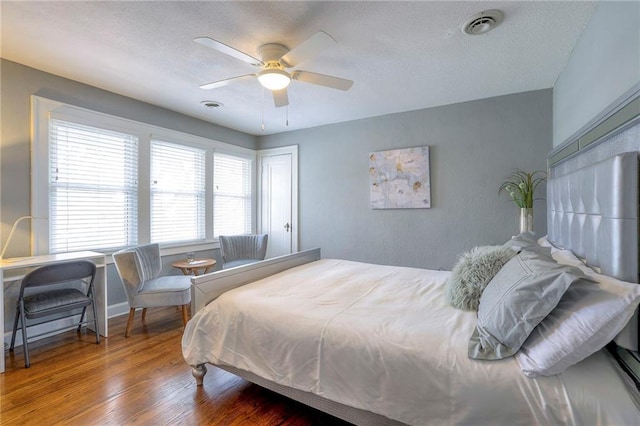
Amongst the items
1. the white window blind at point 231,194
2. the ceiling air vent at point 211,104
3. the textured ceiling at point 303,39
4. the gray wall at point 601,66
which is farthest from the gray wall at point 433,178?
the ceiling air vent at point 211,104

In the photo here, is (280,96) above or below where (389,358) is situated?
above

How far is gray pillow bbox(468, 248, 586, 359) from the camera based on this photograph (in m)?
1.13

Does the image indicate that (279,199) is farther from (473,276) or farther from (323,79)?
(473,276)

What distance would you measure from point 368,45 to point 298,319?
6.95 feet

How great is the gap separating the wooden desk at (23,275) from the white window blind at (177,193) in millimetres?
869

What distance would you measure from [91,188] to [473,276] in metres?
3.76

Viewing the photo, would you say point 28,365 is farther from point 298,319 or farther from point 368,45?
point 368,45

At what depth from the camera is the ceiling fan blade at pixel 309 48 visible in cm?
179

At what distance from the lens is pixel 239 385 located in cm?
206

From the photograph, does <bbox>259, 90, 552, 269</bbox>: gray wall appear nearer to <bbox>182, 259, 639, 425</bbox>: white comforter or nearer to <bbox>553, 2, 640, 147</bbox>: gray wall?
<bbox>553, 2, 640, 147</bbox>: gray wall

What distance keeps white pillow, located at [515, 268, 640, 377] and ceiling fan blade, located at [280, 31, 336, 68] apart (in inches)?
71.8

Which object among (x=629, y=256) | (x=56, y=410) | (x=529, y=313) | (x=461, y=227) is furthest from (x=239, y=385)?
(x=461, y=227)

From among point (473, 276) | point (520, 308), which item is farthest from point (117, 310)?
point (520, 308)

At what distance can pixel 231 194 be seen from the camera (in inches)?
188
